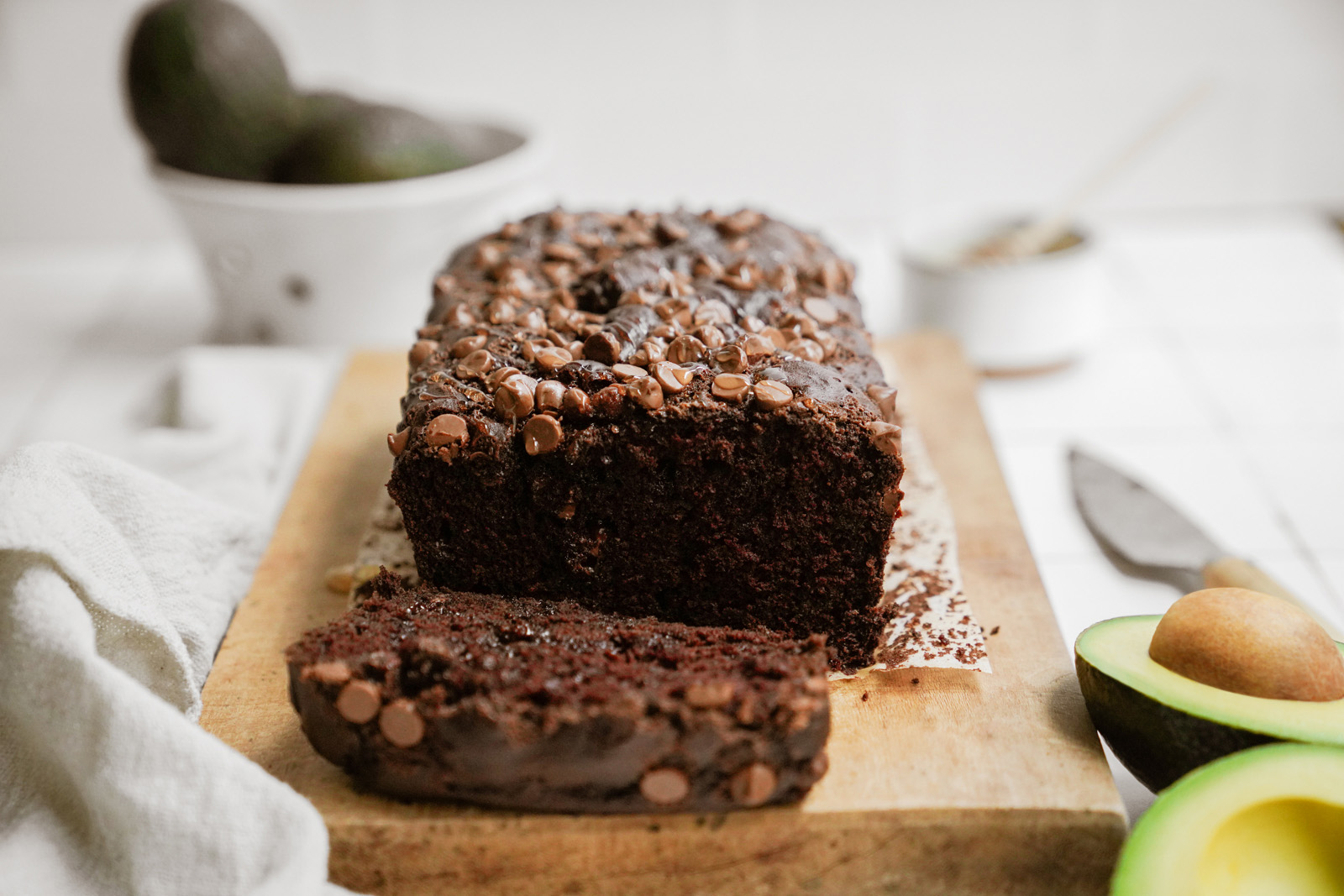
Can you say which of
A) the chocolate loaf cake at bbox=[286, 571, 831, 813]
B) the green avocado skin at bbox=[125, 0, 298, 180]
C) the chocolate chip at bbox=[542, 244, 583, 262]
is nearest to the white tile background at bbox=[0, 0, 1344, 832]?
the green avocado skin at bbox=[125, 0, 298, 180]

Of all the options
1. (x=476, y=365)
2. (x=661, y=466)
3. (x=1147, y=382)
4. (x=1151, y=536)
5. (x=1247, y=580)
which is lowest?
(x=1147, y=382)

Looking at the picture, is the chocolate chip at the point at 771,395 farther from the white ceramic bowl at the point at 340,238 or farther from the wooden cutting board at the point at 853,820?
the white ceramic bowl at the point at 340,238

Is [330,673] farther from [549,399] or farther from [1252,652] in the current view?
[1252,652]

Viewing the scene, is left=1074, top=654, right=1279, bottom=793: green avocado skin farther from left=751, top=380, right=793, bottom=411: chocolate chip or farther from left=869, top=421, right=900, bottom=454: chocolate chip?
left=751, top=380, right=793, bottom=411: chocolate chip

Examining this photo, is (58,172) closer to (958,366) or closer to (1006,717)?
(958,366)

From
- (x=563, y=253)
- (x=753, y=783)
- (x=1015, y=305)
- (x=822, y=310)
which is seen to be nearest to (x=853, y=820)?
(x=753, y=783)

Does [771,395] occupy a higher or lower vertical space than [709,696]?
higher
